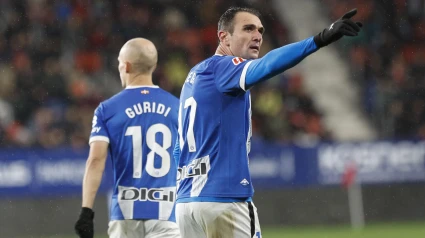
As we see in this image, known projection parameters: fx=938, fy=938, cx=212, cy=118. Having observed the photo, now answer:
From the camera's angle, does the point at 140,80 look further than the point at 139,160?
Yes

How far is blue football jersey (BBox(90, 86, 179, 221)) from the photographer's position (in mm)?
7125

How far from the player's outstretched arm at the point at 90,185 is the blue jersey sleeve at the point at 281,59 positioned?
5.95 feet

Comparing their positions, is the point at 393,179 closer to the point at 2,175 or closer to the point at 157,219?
the point at 2,175

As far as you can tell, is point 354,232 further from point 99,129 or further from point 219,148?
point 219,148

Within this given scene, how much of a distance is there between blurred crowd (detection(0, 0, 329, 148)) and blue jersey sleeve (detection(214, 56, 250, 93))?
11349 millimetres

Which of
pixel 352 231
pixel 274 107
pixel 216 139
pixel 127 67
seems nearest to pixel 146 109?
pixel 127 67

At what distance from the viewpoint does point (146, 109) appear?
723cm

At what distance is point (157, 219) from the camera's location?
717 cm

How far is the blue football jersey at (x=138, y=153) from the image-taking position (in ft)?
23.4

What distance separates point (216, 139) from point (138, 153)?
1276 millimetres

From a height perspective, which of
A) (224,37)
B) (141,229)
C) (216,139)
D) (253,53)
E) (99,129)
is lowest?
(141,229)

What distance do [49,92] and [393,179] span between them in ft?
22.8

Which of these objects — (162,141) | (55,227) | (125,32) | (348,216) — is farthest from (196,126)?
(125,32)

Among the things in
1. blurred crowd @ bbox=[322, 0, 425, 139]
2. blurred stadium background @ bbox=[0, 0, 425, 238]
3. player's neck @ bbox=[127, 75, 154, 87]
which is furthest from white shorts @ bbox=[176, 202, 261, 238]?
blurred crowd @ bbox=[322, 0, 425, 139]
